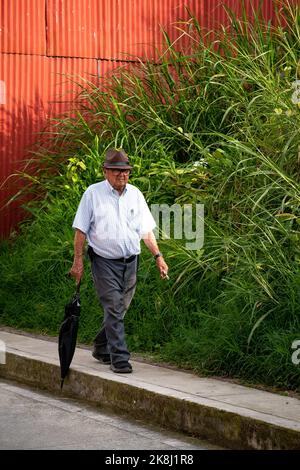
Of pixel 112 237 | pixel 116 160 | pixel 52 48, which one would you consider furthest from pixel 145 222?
pixel 52 48

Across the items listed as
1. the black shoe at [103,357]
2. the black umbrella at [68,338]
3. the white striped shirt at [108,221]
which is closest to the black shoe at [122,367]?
the black umbrella at [68,338]

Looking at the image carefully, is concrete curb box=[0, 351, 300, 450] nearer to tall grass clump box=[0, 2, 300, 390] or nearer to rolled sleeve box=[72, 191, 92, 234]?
tall grass clump box=[0, 2, 300, 390]

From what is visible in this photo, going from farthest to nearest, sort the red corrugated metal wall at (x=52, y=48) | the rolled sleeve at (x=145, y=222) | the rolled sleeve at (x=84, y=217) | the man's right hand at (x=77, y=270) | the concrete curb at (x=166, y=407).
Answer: the red corrugated metal wall at (x=52, y=48)
the rolled sleeve at (x=145, y=222)
the rolled sleeve at (x=84, y=217)
the man's right hand at (x=77, y=270)
the concrete curb at (x=166, y=407)

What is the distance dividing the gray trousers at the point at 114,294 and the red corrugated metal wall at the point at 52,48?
16.6ft

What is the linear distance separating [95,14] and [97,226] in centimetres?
648

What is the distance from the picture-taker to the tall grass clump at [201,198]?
9.29m

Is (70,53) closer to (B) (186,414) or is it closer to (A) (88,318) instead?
(A) (88,318)

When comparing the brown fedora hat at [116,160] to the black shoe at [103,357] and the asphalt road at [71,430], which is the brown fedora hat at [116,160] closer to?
the black shoe at [103,357]

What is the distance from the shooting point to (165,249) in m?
11.3

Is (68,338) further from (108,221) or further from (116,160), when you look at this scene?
(116,160)

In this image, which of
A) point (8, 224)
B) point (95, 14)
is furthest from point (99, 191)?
point (95, 14)

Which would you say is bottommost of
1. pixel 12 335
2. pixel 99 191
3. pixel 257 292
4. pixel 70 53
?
pixel 12 335

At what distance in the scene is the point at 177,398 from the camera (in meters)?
8.13

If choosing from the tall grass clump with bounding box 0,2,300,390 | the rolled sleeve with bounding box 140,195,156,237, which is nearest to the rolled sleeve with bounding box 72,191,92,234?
the rolled sleeve with bounding box 140,195,156,237
